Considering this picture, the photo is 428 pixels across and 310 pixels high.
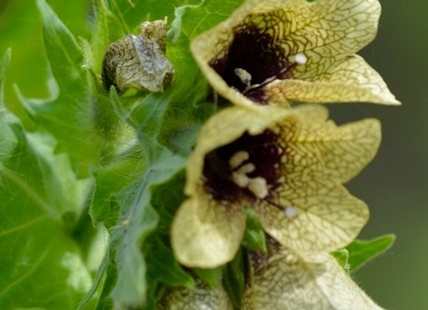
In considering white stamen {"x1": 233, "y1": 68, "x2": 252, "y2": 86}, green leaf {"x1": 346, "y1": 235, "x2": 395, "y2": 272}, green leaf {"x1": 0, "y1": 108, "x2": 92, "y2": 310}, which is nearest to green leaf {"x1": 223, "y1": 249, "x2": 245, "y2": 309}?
white stamen {"x1": 233, "y1": 68, "x2": 252, "y2": 86}

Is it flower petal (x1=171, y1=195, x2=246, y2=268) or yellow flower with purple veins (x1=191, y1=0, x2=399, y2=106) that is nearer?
flower petal (x1=171, y1=195, x2=246, y2=268)

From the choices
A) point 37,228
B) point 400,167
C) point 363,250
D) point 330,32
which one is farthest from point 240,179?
point 400,167

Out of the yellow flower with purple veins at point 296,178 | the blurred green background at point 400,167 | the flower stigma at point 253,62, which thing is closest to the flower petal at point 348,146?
the yellow flower with purple veins at point 296,178

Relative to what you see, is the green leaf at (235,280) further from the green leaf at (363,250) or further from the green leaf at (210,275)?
the green leaf at (363,250)

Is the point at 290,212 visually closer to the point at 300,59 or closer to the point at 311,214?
the point at 311,214

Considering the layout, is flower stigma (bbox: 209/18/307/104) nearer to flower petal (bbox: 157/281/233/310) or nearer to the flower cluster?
the flower cluster

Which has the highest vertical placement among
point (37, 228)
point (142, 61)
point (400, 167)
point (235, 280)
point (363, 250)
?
point (142, 61)
